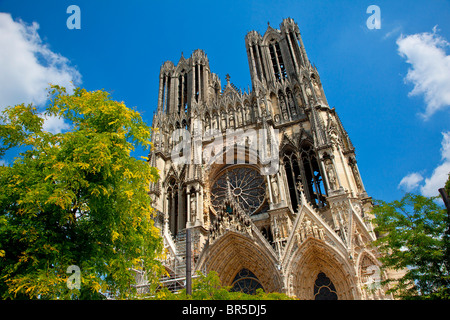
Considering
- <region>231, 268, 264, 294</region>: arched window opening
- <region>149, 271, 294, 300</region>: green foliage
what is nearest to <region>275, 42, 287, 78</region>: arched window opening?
<region>231, 268, 264, 294</region>: arched window opening

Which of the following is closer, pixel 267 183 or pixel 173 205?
pixel 267 183

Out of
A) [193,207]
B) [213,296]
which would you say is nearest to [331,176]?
[193,207]

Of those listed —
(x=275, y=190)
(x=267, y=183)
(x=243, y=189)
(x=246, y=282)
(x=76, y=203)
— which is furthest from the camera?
(x=243, y=189)

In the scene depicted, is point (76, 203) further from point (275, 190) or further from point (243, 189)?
point (243, 189)

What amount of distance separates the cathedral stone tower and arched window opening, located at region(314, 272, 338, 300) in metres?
0.04

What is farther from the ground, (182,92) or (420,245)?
(182,92)

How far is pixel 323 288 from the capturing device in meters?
15.5

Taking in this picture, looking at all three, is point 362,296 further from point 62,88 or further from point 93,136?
point 62,88

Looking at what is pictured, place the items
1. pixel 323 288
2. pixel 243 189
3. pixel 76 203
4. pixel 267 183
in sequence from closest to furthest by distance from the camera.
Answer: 1. pixel 76 203
2. pixel 323 288
3. pixel 267 183
4. pixel 243 189

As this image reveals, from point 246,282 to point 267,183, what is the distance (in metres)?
5.35

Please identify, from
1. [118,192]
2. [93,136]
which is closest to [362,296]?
[118,192]

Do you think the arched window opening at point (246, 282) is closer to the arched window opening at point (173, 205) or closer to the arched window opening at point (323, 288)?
the arched window opening at point (323, 288)
